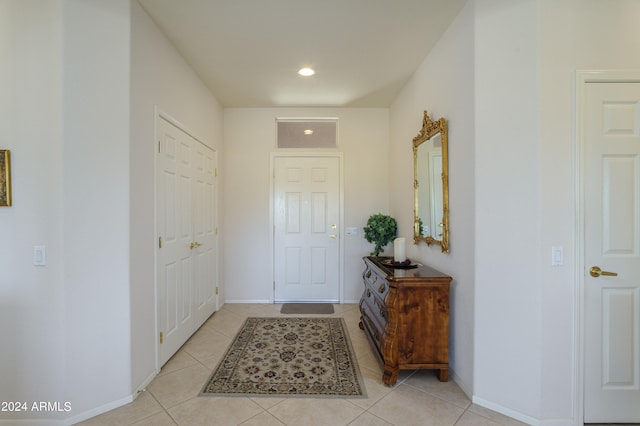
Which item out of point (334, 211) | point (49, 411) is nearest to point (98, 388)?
point (49, 411)

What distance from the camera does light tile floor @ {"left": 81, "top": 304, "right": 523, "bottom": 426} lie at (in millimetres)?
1815

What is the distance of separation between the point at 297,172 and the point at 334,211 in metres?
0.77

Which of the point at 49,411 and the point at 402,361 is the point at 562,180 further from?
the point at 49,411

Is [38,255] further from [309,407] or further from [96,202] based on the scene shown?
[309,407]

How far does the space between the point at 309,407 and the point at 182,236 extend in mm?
1873

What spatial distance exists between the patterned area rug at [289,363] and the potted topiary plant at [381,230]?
1098 mm

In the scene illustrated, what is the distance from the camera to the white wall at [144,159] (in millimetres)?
2020

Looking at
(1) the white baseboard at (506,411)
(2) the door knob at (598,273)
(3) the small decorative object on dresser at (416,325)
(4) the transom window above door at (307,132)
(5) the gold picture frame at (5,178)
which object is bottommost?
(1) the white baseboard at (506,411)

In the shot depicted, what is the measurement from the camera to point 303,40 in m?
2.52

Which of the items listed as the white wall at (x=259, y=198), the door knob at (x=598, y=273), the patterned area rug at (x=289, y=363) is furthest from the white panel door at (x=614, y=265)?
the white wall at (x=259, y=198)

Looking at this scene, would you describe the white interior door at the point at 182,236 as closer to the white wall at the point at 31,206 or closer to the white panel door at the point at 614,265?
the white wall at the point at 31,206

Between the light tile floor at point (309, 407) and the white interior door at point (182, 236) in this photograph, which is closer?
the light tile floor at point (309, 407)

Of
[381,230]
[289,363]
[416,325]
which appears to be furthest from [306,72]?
[289,363]

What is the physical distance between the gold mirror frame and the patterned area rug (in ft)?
4.16
